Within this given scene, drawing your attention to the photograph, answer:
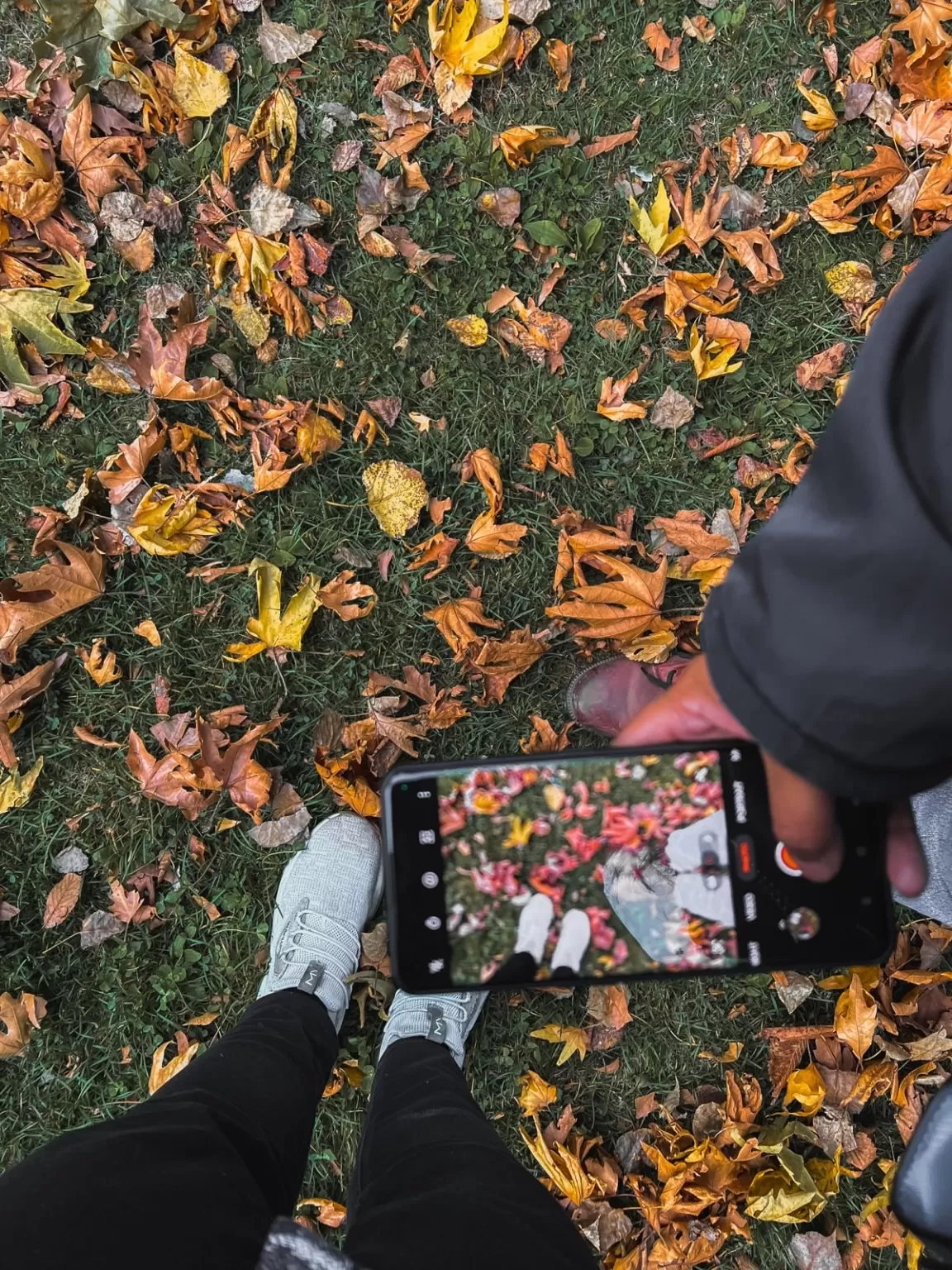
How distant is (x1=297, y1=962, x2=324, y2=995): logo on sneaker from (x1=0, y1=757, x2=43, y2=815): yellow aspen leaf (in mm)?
893

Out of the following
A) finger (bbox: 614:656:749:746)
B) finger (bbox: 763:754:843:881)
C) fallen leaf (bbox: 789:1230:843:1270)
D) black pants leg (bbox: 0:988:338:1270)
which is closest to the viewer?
black pants leg (bbox: 0:988:338:1270)

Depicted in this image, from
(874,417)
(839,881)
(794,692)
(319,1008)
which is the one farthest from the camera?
(319,1008)

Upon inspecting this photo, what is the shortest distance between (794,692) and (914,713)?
5.4 inches

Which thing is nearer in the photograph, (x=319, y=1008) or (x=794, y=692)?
(x=794, y=692)

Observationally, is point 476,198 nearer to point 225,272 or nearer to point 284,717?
point 225,272

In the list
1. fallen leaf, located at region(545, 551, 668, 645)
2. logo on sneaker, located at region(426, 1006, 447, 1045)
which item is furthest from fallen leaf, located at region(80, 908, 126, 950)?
fallen leaf, located at region(545, 551, 668, 645)

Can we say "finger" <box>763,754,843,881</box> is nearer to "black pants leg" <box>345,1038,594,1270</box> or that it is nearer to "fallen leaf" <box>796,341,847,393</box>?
"black pants leg" <box>345,1038,594,1270</box>

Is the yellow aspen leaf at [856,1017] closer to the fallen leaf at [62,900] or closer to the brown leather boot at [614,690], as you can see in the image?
the brown leather boot at [614,690]

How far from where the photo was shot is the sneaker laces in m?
2.10

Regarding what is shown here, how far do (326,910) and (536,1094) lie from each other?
0.73m

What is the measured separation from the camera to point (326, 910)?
2.12 m

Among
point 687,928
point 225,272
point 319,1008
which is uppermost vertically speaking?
point 225,272

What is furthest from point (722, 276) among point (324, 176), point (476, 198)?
point (324, 176)

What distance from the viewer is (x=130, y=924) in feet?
7.29
